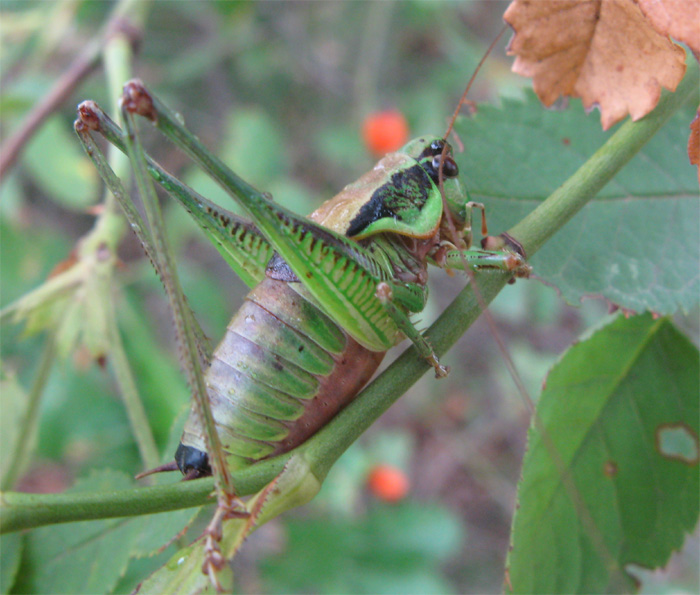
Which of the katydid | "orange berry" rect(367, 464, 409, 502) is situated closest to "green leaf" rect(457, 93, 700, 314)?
the katydid

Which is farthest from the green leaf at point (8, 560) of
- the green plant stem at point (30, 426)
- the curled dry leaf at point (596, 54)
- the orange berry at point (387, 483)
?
the orange berry at point (387, 483)

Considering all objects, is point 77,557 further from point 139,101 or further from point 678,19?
point 678,19

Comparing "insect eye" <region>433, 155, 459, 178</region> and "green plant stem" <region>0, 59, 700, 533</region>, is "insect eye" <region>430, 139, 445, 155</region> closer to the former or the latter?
"insect eye" <region>433, 155, 459, 178</region>

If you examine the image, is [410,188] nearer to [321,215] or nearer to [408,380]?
[321,215]

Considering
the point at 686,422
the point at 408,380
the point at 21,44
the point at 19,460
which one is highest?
the point at 21,44

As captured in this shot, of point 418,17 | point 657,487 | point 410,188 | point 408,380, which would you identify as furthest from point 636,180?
point 418,17

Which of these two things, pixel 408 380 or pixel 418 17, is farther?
pixel 418 17

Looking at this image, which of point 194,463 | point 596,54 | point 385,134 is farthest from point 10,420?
point 385,134
